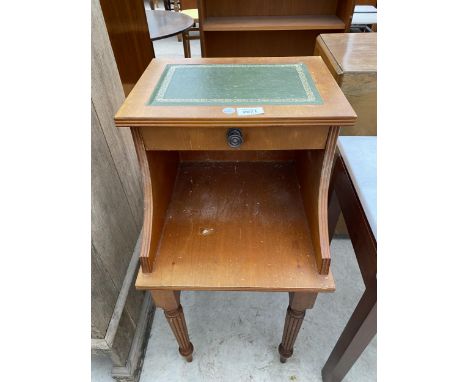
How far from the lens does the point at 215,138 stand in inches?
25.3

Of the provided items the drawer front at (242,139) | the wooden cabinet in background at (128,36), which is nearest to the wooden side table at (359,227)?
the drawer front at (242,139)

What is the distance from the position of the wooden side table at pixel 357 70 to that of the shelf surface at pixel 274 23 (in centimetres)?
74

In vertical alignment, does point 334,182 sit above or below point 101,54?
below

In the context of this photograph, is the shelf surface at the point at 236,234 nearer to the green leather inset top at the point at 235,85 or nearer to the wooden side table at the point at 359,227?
the wooden side table at the point at 359,227

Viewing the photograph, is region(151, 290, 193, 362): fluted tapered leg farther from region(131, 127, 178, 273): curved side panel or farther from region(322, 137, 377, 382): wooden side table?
region(322, 137, 377, 382): wooden side table

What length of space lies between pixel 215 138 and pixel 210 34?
1925mm

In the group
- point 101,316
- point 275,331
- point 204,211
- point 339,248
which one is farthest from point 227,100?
point 339,248

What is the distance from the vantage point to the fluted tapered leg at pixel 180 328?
0.90 metres

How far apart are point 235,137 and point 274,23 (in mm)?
1721

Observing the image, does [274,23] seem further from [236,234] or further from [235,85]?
[236,234]

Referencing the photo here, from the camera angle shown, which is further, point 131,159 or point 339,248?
point 339,248

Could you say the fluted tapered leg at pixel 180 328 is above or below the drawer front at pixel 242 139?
below

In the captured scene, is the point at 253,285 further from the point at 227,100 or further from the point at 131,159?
the point at 131,159

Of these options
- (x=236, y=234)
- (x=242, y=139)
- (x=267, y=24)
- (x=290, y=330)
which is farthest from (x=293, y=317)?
(x=267, y=24)
